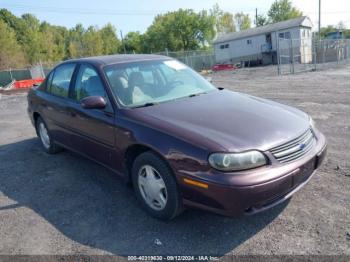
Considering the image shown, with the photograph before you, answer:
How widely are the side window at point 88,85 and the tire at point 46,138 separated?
1.46 meters

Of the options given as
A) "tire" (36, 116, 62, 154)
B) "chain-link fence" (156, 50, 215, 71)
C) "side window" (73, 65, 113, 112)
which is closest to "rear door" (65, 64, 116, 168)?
"side window" (73, 65, 113, 112)

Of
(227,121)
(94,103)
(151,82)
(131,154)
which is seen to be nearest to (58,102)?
(94,103)

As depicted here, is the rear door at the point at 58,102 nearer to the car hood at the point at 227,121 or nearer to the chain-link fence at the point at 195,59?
the car hood at the point at 227,121

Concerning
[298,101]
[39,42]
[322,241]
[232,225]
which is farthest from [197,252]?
[39,42]

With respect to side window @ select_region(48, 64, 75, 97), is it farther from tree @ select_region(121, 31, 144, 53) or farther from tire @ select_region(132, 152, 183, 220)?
tree @ select_region(121, 31, 144, 53)

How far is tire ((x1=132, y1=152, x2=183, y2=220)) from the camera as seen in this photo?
10.2 ft

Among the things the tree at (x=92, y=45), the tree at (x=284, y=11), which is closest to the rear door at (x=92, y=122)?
the tree at (x=92, y=45)

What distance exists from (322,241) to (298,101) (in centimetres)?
693

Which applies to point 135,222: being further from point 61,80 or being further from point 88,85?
point 61,80

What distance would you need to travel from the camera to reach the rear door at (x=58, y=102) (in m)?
4.79

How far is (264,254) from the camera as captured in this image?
109 inches

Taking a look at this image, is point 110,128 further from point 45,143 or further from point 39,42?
point 39,42

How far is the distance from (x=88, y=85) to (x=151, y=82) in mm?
866

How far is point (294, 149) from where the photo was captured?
9.98 feet
